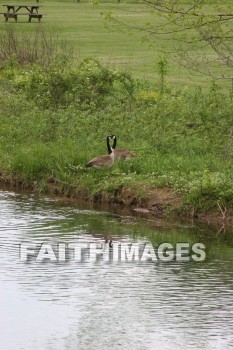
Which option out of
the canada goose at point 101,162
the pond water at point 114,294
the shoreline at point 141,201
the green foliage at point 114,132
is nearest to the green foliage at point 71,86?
the green foliage at point 114,132

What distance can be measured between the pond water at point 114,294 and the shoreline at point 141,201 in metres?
0.47

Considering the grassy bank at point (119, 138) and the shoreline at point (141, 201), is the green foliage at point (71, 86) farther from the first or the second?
the shoreline at point (141, 201)

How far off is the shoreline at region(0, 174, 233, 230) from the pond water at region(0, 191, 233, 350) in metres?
0.47

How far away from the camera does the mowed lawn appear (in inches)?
1423

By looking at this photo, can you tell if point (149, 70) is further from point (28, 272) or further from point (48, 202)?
point (28, 272)

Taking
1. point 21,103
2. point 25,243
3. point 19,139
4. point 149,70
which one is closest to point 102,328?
point 25,243

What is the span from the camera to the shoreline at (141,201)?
61.5 feet

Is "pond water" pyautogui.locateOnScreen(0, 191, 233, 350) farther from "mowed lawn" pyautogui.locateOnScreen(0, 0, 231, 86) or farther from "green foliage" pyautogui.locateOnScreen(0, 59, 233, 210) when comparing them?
"mowed lawn" pyautogui.locateOnScreen(0, 0, 231, 86)

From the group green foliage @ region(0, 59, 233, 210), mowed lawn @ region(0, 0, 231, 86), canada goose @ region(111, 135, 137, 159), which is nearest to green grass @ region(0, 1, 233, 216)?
green foliage @ region(0, 59, 233, 210)

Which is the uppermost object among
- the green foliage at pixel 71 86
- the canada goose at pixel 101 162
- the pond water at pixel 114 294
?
the green foliage at pixel 71 86

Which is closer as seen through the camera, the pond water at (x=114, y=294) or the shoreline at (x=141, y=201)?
the pond water at (x=114, y=294)

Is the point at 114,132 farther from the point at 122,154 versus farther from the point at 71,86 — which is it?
the point at 71,86

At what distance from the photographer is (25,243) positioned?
1689cm

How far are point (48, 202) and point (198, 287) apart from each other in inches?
240
